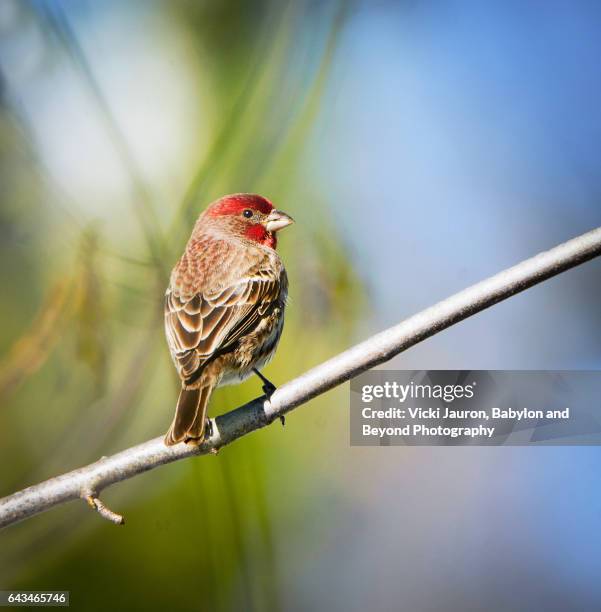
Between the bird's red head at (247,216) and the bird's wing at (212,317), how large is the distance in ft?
1.07

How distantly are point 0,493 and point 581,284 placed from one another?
240cm

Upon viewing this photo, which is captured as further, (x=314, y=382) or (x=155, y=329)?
(x=155, y=329)

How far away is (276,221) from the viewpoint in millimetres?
3557

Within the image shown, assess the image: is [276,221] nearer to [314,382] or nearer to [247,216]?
[247,216]

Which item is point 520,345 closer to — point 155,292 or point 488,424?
point 488,424

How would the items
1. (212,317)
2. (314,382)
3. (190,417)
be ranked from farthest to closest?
(212,317), (190,417), (314,382)

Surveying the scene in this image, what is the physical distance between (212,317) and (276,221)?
27.0 inches

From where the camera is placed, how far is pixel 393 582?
3.38 m

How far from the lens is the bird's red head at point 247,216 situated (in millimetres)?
3541

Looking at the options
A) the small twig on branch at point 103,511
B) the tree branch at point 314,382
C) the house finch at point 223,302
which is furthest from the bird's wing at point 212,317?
the small twig on branch at point 103,511

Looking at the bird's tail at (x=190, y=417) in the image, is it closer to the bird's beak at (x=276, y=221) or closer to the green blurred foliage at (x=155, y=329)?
the green blurred foliage at (x=155, y=329)

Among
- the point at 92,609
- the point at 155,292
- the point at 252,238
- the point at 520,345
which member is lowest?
the point at 92,609

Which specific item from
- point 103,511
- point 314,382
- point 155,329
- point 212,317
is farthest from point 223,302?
point 103,511

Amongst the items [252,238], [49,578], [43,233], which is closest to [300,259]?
[252,238]
